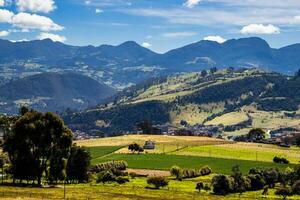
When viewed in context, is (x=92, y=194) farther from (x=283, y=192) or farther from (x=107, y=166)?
(x=107, y=166)

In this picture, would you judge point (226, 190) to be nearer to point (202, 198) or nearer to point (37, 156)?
point (202, 198)

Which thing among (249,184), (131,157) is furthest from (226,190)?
(131,157)

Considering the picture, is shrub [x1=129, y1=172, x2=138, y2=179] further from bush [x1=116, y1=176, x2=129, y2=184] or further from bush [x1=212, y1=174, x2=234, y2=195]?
bush [x1=212, y1=174, x2=234, y2=195]

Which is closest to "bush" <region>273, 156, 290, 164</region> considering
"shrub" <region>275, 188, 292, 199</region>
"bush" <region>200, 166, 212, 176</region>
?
"bush" <region>200, 166, 212, 176</region>

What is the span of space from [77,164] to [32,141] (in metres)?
23.0

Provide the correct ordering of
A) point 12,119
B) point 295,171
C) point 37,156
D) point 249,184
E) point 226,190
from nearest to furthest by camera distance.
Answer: point 37,156 → point 226,190 → point 249,184 → point 295,171 → point 12,119

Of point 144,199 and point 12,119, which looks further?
point 12,119

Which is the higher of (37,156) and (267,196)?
(37,156)

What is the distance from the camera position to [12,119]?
548 ft

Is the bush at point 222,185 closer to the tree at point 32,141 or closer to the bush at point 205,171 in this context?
the bush at point 205,171

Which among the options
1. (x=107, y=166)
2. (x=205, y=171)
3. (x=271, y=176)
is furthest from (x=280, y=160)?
(x=107, y=166)

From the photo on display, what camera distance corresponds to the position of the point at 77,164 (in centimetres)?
12738

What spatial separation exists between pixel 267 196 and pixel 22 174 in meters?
56.2

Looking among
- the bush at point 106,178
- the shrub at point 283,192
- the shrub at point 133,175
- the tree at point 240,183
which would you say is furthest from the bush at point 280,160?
the bush at point 106,178
